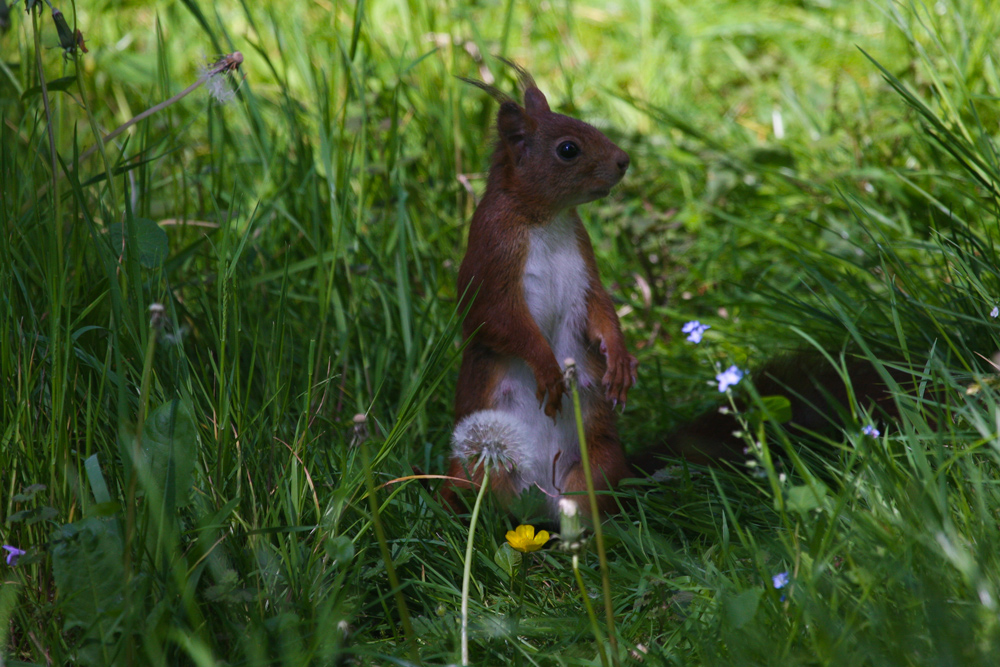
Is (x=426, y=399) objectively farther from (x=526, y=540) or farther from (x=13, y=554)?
(x=13, y=554)

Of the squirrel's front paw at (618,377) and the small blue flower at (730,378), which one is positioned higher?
the small blue flower at (730,378)

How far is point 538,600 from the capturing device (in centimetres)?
178

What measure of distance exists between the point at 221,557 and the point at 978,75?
327 centimetres

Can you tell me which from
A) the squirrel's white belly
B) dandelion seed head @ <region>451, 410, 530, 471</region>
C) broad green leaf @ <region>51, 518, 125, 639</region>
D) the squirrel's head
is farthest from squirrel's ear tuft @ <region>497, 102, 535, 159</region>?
broad green leaf @ <region>51, 518, 125, 639</region>

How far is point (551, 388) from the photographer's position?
2.01 m

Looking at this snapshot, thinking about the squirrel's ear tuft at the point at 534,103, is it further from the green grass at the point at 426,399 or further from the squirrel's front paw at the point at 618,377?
the squirrel's front paw at the point at 618,377

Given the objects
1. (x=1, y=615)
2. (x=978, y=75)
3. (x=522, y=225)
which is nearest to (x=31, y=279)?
(x=1, y=615)

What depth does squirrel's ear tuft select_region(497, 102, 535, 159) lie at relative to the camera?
219 centimetres

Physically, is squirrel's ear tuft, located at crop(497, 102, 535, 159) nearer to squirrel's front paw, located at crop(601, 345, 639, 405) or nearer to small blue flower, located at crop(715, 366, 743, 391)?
squirrel's front paw, located at crop(601, 345, 639, 405)

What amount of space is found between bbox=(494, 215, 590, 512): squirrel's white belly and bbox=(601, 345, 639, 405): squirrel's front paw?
10 centimetres

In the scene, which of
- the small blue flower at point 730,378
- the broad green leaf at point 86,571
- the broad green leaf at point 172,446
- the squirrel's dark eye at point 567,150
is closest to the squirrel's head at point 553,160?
the squirrel's dark eye at point 567,150

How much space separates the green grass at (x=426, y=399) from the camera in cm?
137

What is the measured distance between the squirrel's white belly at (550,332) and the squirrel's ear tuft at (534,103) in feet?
0.96

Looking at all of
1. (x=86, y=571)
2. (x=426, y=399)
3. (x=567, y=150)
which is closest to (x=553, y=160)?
(x=567, y=150)
